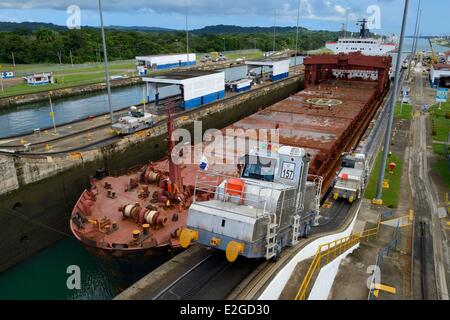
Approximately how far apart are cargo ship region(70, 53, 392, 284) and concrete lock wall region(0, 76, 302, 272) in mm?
3726

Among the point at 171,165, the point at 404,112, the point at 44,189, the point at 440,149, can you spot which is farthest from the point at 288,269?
the point at 404,112

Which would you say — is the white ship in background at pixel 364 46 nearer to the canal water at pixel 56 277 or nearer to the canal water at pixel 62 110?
the canal water at pixel 62 110

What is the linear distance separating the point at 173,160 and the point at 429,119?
4041 cm

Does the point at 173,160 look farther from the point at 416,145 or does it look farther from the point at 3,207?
the point at 416,145

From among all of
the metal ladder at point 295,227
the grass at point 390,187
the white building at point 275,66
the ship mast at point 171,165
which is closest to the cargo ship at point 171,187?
the ship mast at point 171,165

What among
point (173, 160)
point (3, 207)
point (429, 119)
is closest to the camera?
point (173, 160)

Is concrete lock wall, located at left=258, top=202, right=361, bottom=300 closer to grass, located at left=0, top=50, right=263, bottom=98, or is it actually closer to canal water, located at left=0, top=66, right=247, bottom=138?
canal water, located at left=0, top=66, right=247, bottom=138

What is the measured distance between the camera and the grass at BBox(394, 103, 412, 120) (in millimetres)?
45812

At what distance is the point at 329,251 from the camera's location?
576 inches

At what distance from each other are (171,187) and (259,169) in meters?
7.01

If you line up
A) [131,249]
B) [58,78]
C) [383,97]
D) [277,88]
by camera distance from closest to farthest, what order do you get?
1. [131,249]
2. [383,97]
3. [277,88]
4. [58,78]

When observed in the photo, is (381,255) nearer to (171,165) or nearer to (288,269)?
(288,269)

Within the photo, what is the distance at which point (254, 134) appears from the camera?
29719mm

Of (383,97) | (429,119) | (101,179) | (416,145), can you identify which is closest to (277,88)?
(383,97)
